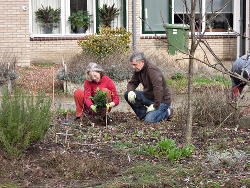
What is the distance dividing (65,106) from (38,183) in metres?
5.59

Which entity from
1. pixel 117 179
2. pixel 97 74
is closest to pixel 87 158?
pixel 117 179

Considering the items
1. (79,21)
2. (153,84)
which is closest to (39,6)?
(79,21)

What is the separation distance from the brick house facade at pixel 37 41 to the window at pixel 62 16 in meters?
0.30

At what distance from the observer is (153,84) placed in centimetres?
945

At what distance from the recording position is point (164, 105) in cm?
958

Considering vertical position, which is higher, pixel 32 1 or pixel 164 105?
pixel 32 1

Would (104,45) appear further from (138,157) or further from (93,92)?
(138,157)

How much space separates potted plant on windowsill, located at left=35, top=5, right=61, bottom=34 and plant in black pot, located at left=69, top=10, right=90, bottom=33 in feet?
1.58

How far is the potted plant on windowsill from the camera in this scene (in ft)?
67.5

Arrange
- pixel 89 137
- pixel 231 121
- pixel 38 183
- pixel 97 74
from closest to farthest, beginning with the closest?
pixel 38 183, pixel 89 137, pixel 231 121, pixel 97 74

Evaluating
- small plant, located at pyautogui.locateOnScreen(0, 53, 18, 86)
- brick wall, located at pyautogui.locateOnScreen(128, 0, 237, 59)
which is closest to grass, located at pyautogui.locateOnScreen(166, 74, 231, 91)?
small plant, located at pyautogui.locateOnScreen(0, 53, 18, 86)

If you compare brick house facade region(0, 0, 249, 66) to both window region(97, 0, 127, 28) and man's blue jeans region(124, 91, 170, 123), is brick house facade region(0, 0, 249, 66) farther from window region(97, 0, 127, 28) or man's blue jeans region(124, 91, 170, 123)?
man's blue jeans region(124, 91, 170, 123)

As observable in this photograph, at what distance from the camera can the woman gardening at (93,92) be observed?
938cm

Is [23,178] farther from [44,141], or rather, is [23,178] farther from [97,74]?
[97,74]
